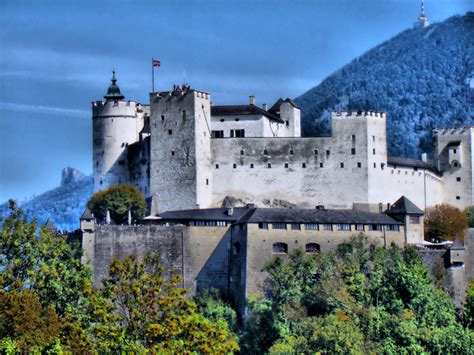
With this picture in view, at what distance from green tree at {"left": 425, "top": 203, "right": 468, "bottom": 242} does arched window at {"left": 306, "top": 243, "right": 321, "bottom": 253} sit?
41.2 feet

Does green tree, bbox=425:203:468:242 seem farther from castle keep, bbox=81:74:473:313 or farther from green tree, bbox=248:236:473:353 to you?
green tree, bbox=248:236:473:353

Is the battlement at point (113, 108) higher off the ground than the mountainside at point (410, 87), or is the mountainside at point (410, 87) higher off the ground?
the mountainside at point (410, 87)

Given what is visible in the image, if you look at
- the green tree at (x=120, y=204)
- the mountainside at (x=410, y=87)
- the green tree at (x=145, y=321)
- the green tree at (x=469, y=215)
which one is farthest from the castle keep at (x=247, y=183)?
the mountainside at (x=410, y=87)

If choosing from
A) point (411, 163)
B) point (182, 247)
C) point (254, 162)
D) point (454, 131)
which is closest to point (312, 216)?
point (182, 247)

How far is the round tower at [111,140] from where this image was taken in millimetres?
98812

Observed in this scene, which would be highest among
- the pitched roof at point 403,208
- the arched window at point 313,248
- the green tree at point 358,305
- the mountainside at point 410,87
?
the mountainside at point 410,87

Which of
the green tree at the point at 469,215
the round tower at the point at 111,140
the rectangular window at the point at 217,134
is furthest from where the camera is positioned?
the round tower at the point at 111,140

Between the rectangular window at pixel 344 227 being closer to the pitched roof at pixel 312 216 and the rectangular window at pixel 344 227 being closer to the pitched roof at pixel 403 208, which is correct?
the pitched roof at pixel 312 216

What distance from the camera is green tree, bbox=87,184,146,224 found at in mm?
93000

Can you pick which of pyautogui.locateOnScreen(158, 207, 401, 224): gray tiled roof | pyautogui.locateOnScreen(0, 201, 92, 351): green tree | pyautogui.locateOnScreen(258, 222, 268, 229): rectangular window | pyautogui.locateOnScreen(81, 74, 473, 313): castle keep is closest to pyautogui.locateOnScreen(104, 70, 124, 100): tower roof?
pyautogui.locateOnScreen(81, 74, 473, 313): castle keep

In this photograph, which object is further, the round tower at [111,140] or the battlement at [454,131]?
the battlement at [454,131]

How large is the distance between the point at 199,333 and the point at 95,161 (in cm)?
4926

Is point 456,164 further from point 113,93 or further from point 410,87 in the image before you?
point 410,87

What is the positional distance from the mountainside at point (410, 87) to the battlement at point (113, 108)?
1577 inches
